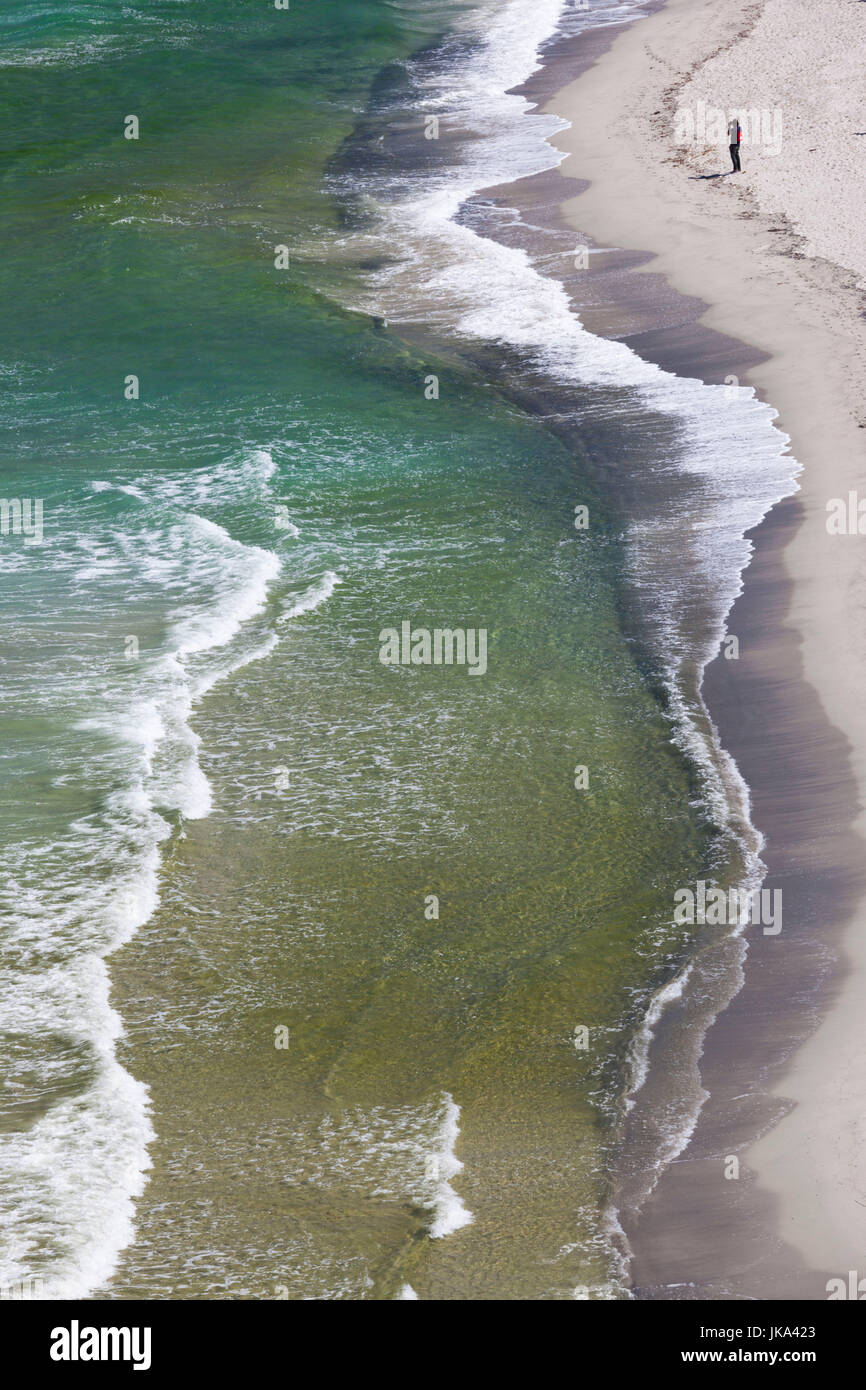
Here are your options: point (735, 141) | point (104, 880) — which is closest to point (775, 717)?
point (104, 880)

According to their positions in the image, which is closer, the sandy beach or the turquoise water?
the sandy beach

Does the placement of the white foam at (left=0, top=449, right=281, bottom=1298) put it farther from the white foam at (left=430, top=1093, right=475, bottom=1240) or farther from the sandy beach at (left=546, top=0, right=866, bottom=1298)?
the sandy beach at (left=546, top=0, right=866, bottom=1298)

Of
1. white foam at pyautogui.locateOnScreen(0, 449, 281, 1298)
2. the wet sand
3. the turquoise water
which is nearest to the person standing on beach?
the wet sand

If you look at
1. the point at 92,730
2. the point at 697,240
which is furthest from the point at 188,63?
the point at 92,730

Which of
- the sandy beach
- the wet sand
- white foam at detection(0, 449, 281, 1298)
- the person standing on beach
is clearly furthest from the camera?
the person standing on beach

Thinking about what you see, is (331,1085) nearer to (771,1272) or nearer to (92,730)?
(771,1272)

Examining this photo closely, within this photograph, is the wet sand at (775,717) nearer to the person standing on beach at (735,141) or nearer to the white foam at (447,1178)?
the person standing on beach at (735,141)
